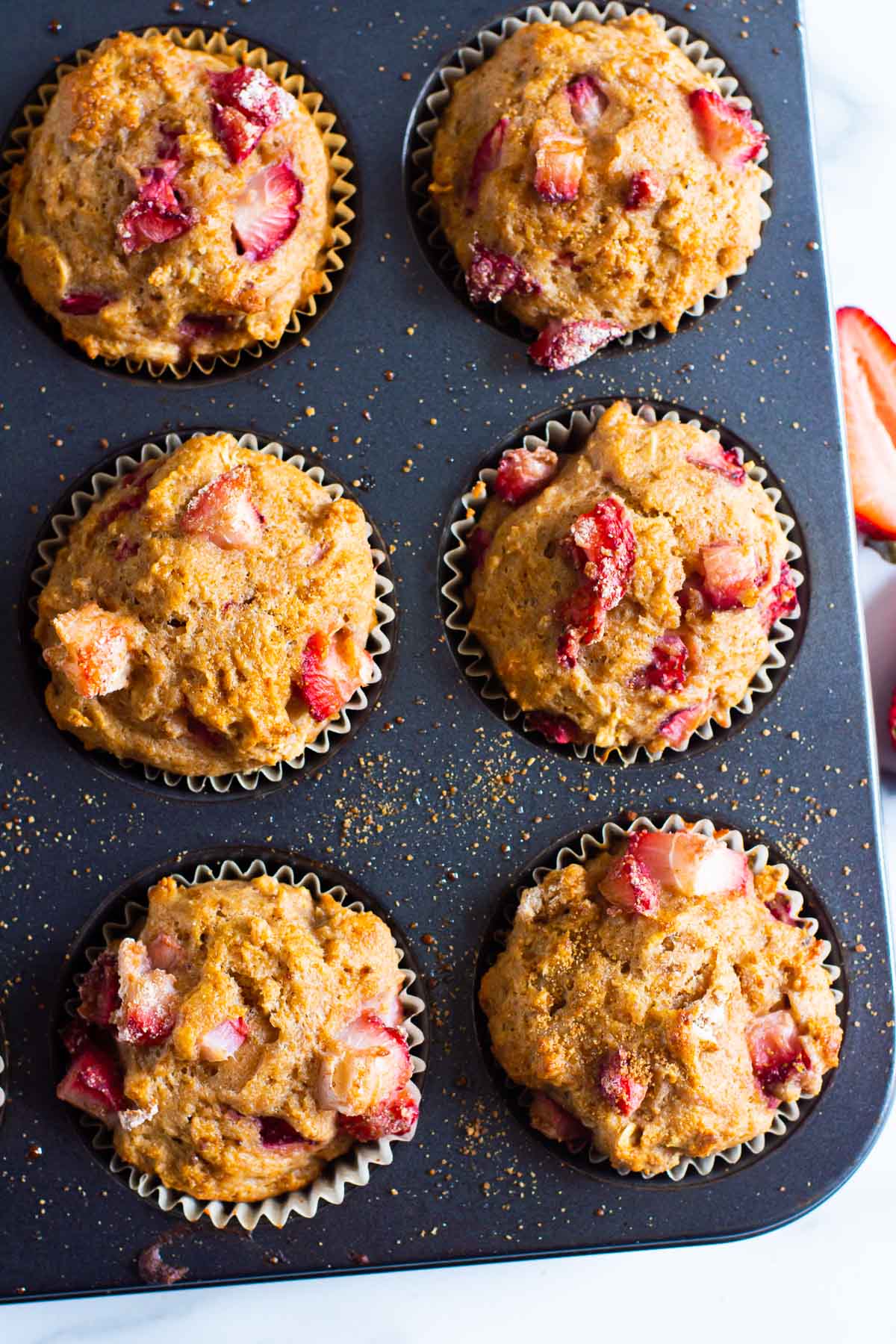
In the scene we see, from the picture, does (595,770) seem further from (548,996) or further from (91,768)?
(91,768)

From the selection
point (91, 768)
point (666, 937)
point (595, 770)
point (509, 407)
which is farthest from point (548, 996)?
point (509, 407)

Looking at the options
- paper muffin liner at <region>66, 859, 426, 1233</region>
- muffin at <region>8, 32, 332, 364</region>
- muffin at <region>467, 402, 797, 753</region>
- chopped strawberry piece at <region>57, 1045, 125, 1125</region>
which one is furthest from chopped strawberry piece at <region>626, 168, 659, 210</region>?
chopped strawberry piece at <region>57, 1045, 125, 1125</region>

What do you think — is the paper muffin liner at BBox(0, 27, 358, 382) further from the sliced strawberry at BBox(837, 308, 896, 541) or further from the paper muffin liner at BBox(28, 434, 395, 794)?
the sliced strawberry at BBox(837, 308, 896, 541)

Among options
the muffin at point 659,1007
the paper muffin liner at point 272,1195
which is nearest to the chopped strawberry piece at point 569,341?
the muffin at point 659,1007

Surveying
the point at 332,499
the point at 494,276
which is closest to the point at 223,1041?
the point at 332,499

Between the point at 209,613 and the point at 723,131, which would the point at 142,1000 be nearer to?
the point at 209,613

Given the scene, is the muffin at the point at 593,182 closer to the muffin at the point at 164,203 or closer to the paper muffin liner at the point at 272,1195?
the muffin at the point at 164,203
